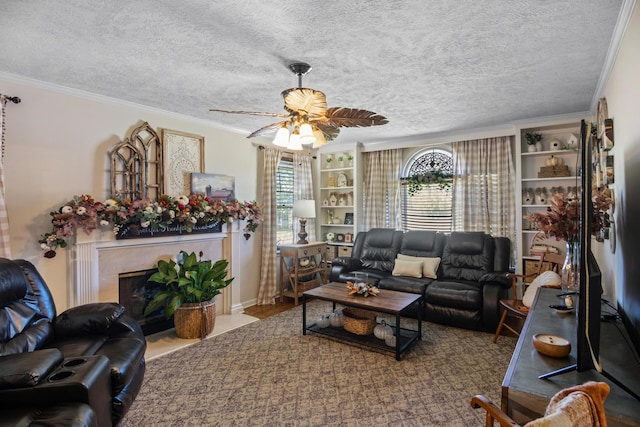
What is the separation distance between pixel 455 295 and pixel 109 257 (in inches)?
150

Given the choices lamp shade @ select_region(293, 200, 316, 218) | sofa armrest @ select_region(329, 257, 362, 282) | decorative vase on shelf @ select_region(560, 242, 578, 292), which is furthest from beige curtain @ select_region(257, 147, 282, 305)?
decorative vase on shelf @ select_region(560, 242, 578, 292)

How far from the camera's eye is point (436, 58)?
2477 mm

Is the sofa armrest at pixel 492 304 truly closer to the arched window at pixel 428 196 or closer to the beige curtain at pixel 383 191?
the arched window at pixel 428 196

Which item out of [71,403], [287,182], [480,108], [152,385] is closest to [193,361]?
[152,385]

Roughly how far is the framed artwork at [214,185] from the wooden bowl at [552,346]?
3757 mm

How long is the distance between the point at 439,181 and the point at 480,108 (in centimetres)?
157

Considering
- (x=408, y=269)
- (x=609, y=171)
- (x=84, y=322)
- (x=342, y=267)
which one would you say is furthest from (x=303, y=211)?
(x=609, y=171)

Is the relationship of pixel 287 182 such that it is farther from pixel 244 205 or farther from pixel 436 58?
pixel 436 58

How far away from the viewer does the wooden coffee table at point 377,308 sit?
3100 millimetres

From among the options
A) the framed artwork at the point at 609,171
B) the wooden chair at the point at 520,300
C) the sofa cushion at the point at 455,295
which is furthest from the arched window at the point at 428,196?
the framed artwork at the point at 609,171

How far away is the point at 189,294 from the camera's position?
3512 mm

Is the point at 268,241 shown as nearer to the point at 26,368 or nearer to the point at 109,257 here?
the point at 109,257

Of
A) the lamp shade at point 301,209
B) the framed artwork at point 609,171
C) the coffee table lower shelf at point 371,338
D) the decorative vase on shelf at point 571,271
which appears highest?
the framed artwork at point 609,171

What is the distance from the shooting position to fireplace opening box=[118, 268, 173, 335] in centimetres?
352
